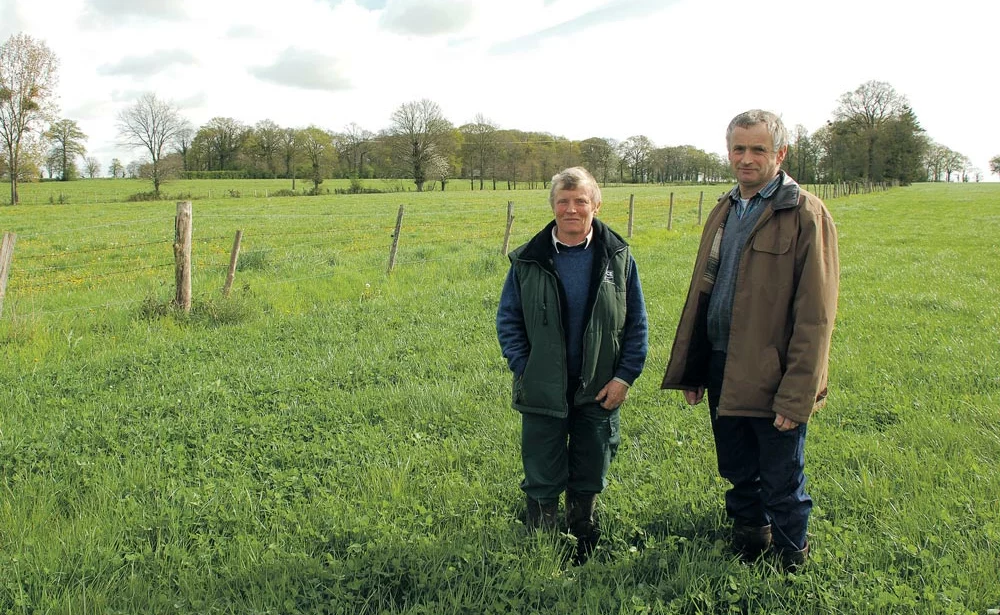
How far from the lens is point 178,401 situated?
204 inches

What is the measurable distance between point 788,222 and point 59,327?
328 inches

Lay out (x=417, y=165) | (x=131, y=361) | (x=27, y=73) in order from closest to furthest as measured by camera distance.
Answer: (x=131, y=361) < (x=27, y=73) < (x=417, y=165)

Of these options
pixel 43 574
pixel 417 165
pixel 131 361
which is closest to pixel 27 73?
pixel 417 165

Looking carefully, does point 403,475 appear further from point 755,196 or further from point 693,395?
point 755,196

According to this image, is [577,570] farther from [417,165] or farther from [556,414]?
[417,165]

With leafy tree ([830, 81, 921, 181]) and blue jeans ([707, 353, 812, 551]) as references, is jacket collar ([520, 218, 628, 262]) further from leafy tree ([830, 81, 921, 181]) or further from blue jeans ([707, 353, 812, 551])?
leafy tree ([830, 81, 921, 181])

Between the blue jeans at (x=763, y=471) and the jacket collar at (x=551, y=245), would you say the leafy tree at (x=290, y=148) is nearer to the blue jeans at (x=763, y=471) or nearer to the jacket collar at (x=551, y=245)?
the jacket collar at (x=551, y=245)

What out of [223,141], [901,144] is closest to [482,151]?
[223,141]

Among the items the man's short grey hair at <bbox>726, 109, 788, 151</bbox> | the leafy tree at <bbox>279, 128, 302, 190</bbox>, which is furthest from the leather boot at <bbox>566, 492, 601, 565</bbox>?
the leafy tree at <bbox>279, 128, 302, 190</bbox>

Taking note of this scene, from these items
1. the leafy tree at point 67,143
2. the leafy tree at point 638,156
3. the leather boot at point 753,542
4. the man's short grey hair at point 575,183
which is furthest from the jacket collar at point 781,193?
the leafy tree at point 638,156

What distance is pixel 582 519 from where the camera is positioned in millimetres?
3305

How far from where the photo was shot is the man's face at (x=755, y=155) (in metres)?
2.84

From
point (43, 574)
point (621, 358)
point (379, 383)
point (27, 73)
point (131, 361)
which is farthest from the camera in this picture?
point (27, 73)

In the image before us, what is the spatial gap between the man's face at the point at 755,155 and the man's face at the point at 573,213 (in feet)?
2.24
